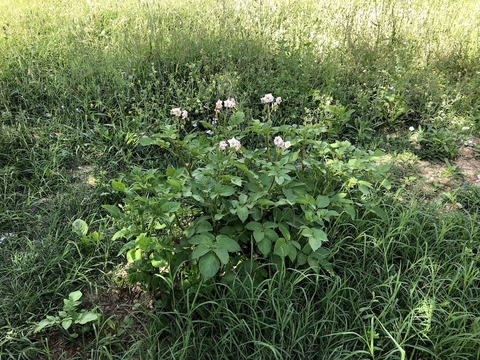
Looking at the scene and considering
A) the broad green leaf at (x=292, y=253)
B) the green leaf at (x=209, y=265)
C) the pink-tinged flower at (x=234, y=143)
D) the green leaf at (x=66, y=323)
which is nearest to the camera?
the green leaf at (x=209, y=265)

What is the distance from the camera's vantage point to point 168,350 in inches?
76.6

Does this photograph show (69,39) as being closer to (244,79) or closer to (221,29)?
(221,29)

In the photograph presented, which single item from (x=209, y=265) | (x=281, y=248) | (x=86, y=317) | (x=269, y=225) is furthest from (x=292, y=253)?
(x=86, y=317)

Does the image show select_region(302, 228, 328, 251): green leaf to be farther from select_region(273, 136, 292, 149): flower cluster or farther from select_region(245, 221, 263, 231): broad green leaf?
select_region(273, 136, 292, 149): flower cluster

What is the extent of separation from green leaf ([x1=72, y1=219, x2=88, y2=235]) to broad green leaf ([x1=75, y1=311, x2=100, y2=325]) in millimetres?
694

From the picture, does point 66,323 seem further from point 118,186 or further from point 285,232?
point 285,232

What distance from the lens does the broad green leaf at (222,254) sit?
1.85m

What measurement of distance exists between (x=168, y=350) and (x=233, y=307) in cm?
40

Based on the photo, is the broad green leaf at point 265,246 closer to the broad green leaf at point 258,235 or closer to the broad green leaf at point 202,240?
the broad green leaf at point 258,235

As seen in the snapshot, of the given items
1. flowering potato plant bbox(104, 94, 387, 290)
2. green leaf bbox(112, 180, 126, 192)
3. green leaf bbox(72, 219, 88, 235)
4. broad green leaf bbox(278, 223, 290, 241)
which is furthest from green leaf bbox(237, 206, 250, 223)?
green leaf bbox(72, 219, 88, 235)

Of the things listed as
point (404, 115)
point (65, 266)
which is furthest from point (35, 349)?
point (404, 115)

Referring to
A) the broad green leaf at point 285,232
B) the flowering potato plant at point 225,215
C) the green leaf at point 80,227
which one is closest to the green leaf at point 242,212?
the flowering potato plant at point 225,215

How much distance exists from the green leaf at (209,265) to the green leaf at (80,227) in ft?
3.71

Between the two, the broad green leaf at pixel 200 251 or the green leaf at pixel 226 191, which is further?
the green leaf at pixel 226 191
